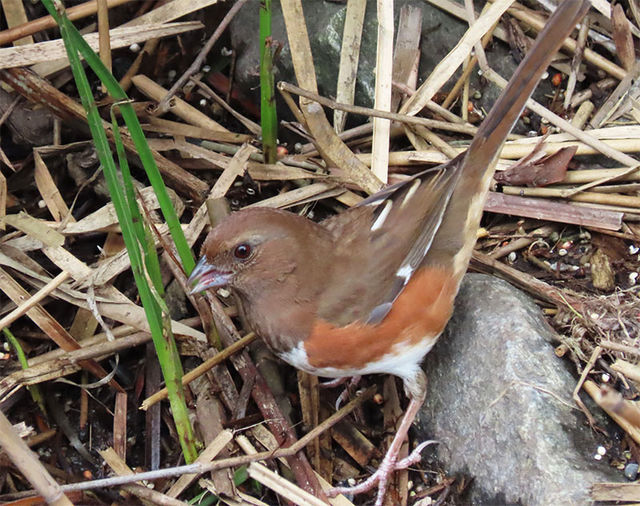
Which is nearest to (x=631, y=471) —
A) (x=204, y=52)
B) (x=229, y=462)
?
(x=229, y=462)

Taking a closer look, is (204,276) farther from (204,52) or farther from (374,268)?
(204,52)

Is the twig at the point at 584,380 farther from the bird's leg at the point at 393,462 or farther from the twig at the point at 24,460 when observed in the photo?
the twig at the point at 24,460

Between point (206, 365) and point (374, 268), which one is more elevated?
point (374, 268)

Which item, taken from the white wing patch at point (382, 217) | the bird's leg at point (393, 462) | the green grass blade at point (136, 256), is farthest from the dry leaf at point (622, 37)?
the green grass blade at point (136, 256)

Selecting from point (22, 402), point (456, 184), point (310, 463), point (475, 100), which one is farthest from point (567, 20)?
point (22, 402)

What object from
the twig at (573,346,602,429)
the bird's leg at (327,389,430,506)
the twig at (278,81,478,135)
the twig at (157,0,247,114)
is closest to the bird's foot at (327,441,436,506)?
the bird's leg at (327,389,430,506)

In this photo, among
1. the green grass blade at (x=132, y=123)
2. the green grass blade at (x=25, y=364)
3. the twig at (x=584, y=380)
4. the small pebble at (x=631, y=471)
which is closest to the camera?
the green grass blade at (x=132, y=123)
